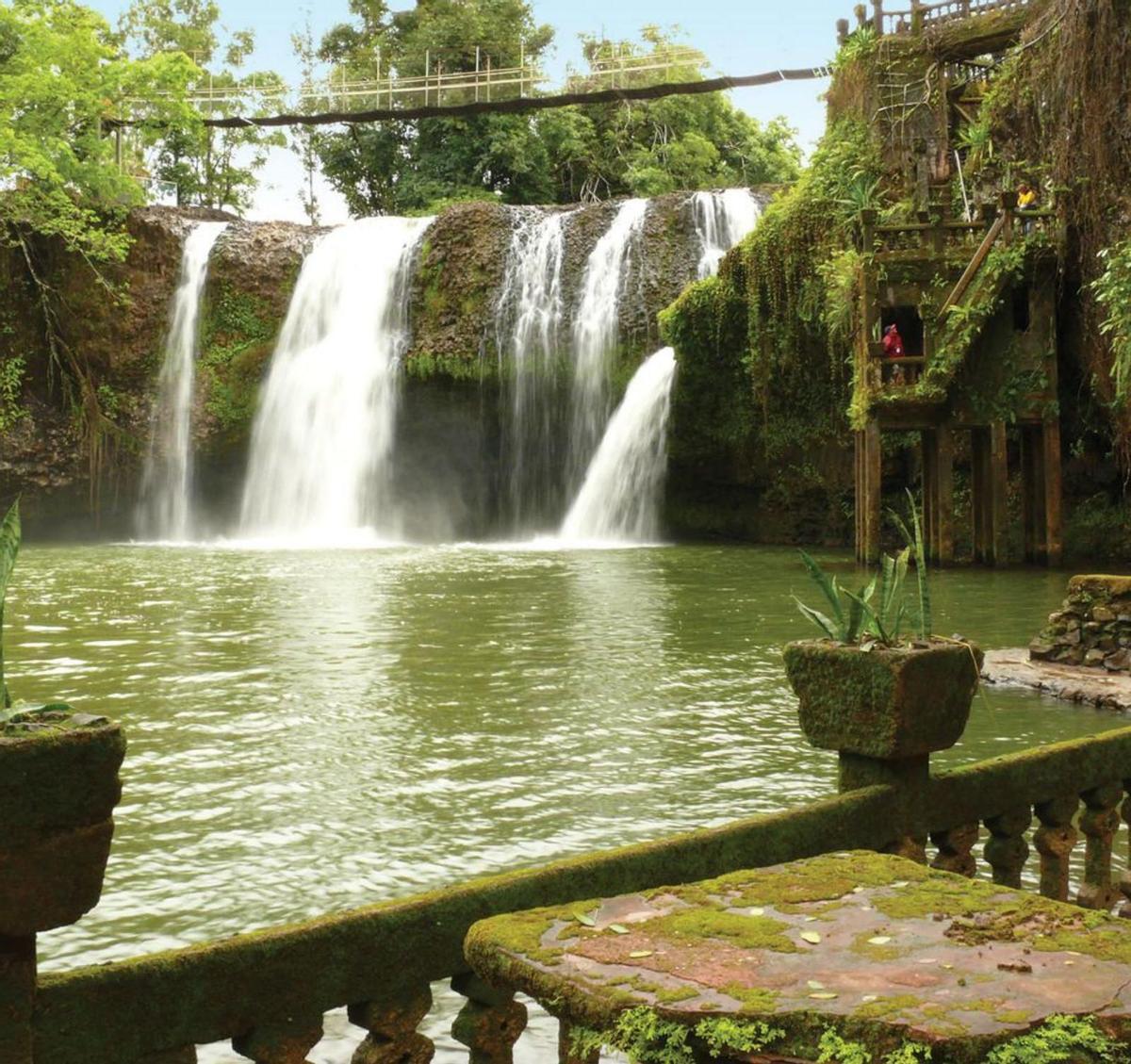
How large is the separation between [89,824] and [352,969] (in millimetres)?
654

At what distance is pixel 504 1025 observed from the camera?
2.90 m

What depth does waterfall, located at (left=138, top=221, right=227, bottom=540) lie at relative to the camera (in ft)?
104

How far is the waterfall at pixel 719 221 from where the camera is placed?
2962 cm

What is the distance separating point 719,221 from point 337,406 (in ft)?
29.8

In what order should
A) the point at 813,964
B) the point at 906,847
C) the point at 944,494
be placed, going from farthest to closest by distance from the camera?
the point at 944,494, the point at 906,847, the point at 813,964

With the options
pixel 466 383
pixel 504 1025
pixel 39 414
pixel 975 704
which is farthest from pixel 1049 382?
pixel 39 414

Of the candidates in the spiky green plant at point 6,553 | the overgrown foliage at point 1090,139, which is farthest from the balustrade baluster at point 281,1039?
the overgrown foliage at point 1090,139

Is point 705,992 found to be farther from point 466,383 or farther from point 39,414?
point 39,414

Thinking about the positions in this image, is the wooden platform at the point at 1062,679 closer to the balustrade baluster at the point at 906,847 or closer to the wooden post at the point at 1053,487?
the balustrade baluster at the point at 906,847

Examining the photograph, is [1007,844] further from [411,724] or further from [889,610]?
[411,724]

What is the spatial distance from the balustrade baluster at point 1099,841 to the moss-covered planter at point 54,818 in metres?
3.04


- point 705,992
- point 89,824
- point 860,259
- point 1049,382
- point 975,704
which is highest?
point 860,259

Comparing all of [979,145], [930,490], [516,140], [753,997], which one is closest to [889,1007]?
[753,997]

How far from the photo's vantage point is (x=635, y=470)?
27.0 meters
